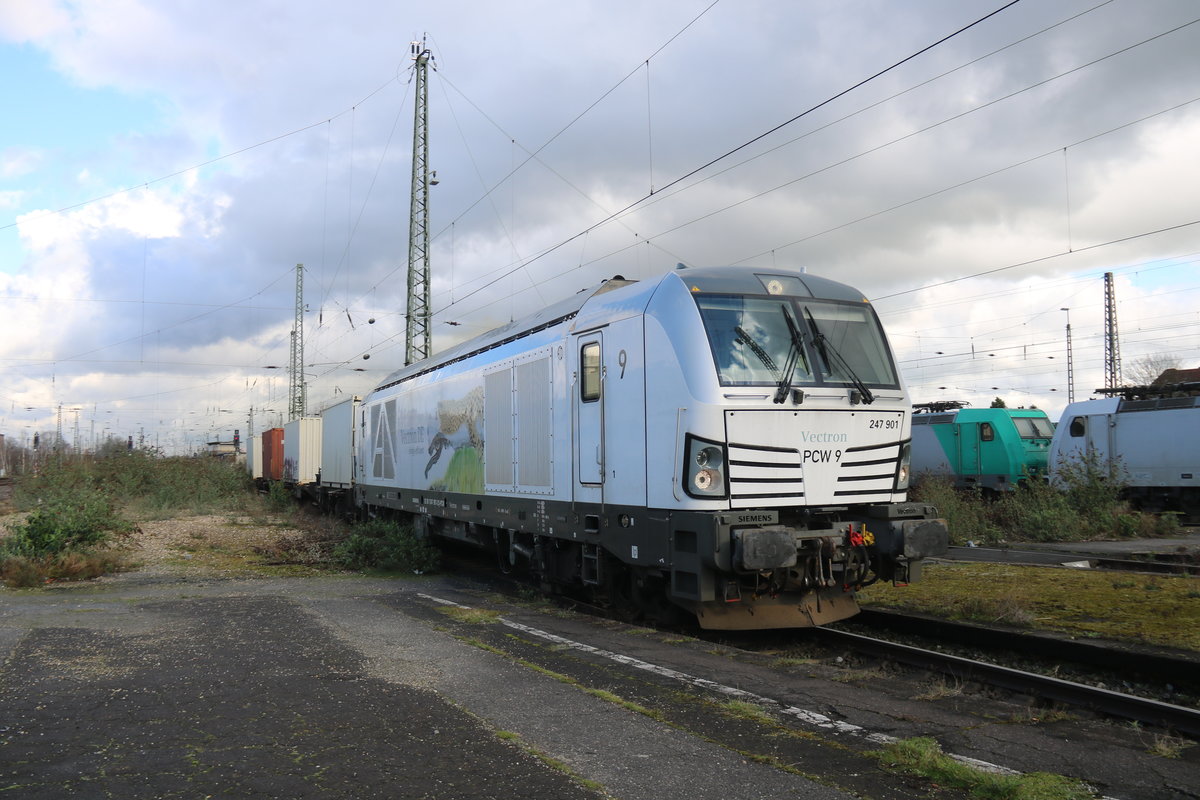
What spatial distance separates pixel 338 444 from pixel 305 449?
21.5 ft

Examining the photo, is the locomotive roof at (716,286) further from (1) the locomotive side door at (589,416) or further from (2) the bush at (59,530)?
(2) the bush at (59,530)

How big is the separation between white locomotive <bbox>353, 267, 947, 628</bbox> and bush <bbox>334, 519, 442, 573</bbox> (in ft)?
15.8

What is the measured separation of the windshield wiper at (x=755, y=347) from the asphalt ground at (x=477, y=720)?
256 centimetres

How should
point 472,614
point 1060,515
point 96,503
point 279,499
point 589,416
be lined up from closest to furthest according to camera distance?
point 589,416 → point 472,614 → point 96,503 → point 1060,515 → point 279,499

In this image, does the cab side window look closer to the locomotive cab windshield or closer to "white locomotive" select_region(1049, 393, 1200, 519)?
the locomotive cab windshield

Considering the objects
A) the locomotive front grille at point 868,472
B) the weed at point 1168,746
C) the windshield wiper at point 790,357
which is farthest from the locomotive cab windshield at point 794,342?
the weed at point 1168,746

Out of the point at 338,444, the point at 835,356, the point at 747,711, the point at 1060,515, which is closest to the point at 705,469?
the point at 835,356

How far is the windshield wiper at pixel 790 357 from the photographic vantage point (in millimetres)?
7730

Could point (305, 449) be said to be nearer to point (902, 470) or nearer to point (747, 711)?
point (902, 470)

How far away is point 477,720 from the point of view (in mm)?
5305

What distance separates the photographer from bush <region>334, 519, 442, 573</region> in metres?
14.1

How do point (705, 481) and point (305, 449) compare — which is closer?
point (705, 481)

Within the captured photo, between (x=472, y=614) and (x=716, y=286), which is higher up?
(x=716, y=286)

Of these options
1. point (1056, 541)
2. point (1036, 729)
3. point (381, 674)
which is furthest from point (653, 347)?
point (1056, 541)
